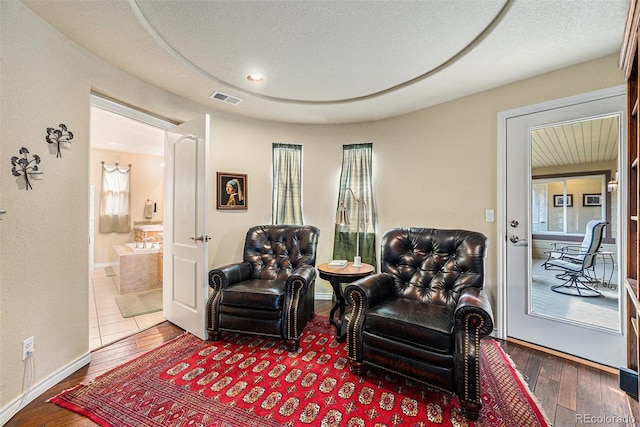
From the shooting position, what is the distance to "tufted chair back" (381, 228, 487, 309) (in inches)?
84.3

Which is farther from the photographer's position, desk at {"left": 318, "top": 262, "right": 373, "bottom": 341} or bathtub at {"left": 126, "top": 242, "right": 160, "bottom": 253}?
bathtub at {"left": 126, "top": 242, "right": 160, "bottom": 253}

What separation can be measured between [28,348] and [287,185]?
2751 mm

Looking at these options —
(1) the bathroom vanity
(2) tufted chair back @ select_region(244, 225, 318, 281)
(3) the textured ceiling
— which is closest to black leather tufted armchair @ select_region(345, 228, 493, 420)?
(2) tufted chair back @ select_region(244, 225, 318, 281)

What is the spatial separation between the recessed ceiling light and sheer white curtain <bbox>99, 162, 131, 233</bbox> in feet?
15.3

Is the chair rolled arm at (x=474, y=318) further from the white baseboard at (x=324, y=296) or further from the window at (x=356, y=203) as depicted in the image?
the white baseboard at (x=324, y=296)

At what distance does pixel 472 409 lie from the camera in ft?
5.00

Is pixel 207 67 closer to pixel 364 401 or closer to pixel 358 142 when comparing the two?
pixel 358 142

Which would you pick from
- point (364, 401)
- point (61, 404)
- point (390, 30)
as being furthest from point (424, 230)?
point (61, 404)

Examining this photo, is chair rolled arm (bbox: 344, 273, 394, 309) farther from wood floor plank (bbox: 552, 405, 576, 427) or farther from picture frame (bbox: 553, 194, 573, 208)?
picture frame (bbox: 553, 194, 573, 208)

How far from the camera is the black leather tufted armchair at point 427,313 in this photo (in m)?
1.58

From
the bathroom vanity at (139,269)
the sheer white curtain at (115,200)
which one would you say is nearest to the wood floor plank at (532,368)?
the bathroom vanity at (139,269)

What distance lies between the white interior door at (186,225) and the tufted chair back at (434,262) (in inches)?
69.9

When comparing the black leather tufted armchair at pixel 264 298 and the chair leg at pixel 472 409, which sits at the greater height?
the black leather tufted armchair at pixel 264 298

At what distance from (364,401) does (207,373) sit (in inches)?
45.6
